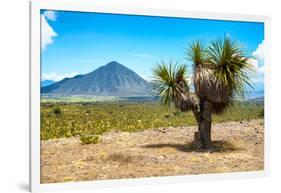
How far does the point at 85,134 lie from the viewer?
19.7 ft

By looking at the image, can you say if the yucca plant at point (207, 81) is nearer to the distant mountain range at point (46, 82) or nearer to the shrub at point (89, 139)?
the shrub at point (89, 139)

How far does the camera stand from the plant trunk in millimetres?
6543

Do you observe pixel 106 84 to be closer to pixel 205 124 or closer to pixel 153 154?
pixel 153 154

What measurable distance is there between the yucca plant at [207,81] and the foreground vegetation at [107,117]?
0.13 m

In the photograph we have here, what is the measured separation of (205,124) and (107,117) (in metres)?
1.35

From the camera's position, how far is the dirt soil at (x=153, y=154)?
19.1ft

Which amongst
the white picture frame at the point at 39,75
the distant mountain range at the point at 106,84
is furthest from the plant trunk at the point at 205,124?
the distant mountain range at the point at 106,84

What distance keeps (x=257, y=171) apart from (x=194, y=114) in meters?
1.23

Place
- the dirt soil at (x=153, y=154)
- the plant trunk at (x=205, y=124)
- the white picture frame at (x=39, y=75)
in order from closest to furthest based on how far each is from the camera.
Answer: the white picture frame at (x=39, y=75) < the dirt soil at (x=153, y=154) < the plant trunk at (x=205, y=124)

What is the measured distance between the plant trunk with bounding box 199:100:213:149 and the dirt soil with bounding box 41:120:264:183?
0.09 meters

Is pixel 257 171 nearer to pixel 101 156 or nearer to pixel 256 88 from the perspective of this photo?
pixel 256 88

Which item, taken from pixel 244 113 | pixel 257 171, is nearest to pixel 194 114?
pixel 244 113

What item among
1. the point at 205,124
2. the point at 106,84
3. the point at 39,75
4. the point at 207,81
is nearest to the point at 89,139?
the point at 106,84

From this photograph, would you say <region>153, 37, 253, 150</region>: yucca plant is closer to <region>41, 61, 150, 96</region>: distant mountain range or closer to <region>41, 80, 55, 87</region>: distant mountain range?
<region>41, 61, 150, 96</region>: distant mountain range
